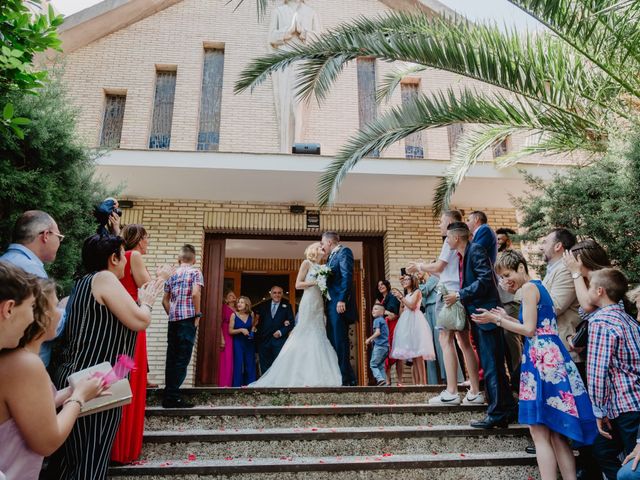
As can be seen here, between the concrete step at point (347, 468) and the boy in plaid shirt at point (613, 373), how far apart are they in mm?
784

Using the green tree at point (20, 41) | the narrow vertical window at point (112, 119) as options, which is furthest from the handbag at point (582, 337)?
the narrow vertical window at point (112, 119)

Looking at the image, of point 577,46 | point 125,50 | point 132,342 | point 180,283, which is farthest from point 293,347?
point 125,50

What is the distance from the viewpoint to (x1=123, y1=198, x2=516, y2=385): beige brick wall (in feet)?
30.7

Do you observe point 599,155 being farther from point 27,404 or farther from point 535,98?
point 27,404

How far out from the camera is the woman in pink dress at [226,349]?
8.67 m

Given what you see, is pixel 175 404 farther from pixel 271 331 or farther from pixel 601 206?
pixel 601 206

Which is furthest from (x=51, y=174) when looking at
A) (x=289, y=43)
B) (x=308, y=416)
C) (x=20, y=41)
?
(x=289, y=43)

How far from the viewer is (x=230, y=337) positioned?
8.93 m

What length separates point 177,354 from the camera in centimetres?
496

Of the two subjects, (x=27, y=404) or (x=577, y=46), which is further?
(x=577, y=46)

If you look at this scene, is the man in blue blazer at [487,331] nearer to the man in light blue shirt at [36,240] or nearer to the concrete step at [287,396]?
the concrete step at [287,396]

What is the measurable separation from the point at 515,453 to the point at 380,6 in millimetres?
11114

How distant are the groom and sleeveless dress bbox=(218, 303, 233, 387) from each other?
305 cm

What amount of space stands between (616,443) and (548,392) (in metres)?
0.50
